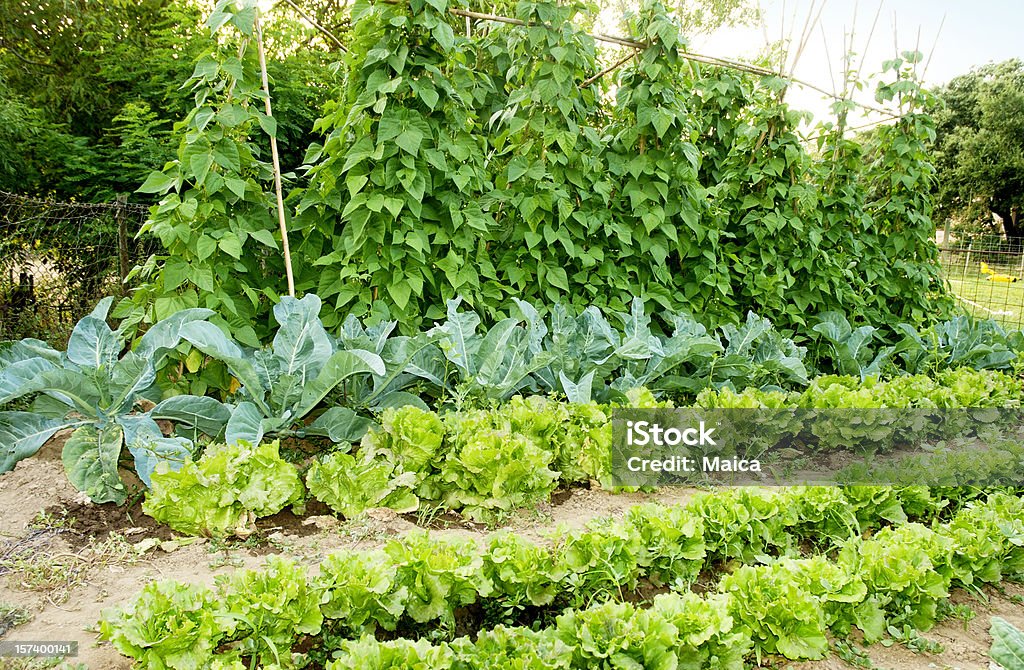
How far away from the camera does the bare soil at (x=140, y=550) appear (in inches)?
74.6

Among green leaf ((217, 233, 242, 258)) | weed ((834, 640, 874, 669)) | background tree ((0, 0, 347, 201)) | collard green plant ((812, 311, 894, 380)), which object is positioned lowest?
weed ((834, 640, 874, 669))

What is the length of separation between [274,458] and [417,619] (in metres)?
0.85

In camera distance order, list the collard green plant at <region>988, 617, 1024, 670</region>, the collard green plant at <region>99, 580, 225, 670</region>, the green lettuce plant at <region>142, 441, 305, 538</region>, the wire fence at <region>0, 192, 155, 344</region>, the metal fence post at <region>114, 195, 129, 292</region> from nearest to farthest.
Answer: the collard green plant at <region>988, 617, 1024, 670</region>, the collard green plant at <region>99, 580, 225, 670</region>, the green lettuce plant at <region>142, 441, 305, 538</region>, the wire fence at <region>0, 192, 155, 344</region>, the metal fence post at <region>114, 195, 129, 292</region>

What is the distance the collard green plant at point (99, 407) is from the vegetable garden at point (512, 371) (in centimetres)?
1

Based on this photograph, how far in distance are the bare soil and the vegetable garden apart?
2 centimetres

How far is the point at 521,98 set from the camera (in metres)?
3.78

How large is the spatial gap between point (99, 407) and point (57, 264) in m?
3.15

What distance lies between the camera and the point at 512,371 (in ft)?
10.4

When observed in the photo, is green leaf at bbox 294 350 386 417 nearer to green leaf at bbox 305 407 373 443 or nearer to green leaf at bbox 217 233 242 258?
green leaf at bbox 305 407 373 443

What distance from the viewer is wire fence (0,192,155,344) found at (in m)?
4.78

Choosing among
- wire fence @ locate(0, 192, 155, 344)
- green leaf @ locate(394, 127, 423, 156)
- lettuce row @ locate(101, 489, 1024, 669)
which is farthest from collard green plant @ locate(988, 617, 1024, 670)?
wire fence @ locate(0, 192, 155, 344)

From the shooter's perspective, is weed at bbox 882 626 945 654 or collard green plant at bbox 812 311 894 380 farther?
collard green plant at bbox 812 311 894 380

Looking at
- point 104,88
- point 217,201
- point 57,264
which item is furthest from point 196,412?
point 104,88

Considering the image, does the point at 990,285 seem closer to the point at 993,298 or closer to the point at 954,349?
the point at 993,298
